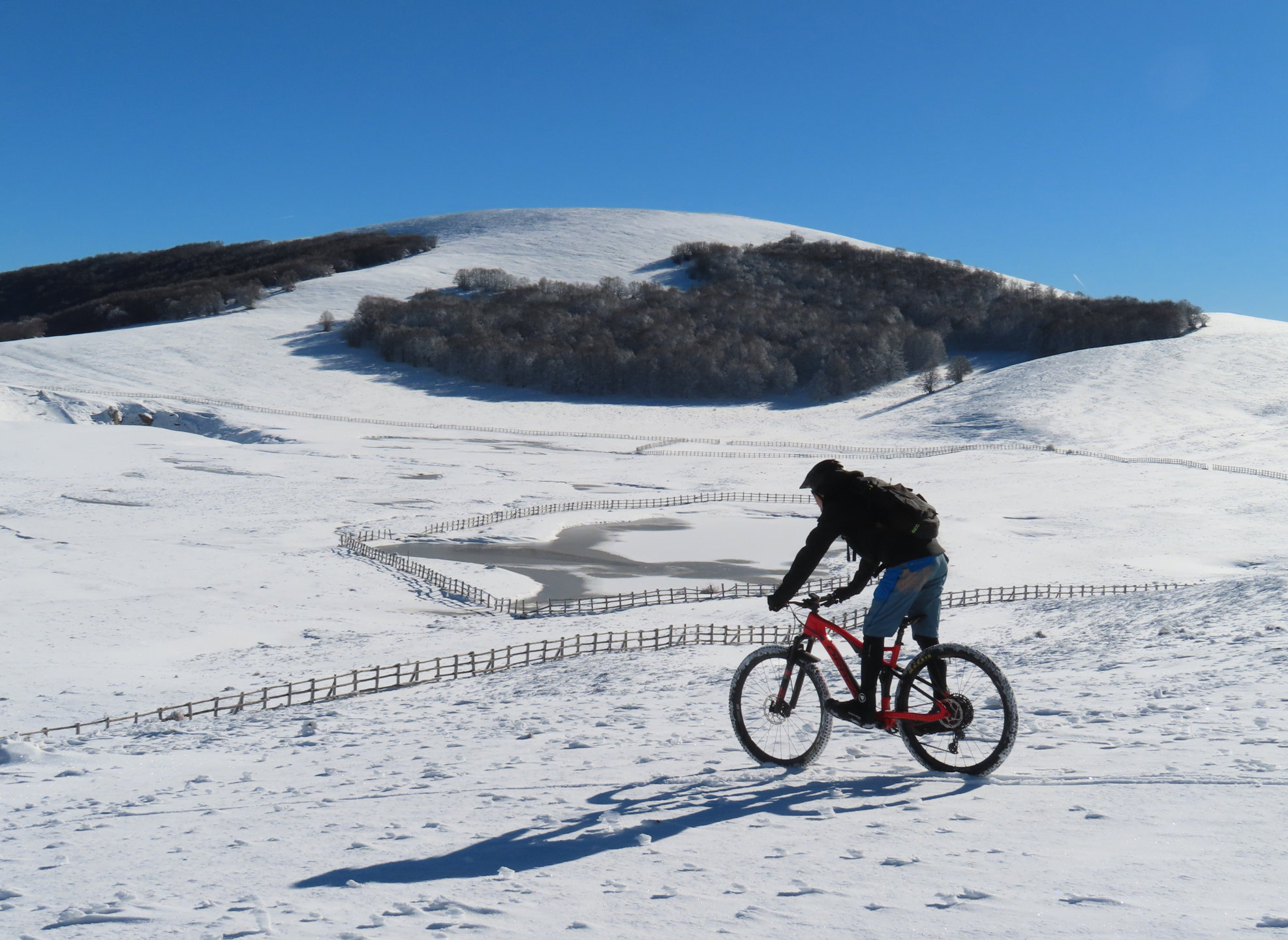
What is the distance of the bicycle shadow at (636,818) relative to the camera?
5297 mm

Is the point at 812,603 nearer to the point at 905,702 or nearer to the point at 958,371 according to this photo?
the point at 905,702

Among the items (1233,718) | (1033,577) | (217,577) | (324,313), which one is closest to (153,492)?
(217,577)

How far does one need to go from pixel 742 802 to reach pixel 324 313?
401 feet

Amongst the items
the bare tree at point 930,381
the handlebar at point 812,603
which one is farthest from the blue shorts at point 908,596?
the bare tree at point 930,381

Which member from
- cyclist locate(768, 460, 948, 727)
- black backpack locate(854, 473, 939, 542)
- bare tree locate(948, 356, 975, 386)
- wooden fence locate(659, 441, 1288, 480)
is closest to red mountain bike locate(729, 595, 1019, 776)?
cyclist locate(768, 460, 948, 727)

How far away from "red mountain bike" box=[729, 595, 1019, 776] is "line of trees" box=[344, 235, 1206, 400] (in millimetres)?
Result: 92759

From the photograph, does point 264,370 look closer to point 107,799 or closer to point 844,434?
point 844,434

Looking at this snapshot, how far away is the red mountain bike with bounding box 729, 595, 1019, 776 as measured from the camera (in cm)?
638

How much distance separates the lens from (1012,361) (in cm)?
10962

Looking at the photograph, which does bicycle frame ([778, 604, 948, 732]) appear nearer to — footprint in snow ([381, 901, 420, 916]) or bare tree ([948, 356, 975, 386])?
footprint in snow ([381, 901, 420, 916])

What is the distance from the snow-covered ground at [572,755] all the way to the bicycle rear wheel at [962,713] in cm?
25

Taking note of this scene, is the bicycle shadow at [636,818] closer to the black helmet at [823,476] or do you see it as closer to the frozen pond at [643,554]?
the black helmet at [823,476]

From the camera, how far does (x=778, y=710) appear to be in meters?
6.85

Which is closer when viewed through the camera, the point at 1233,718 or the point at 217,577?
the point at 1233,718
